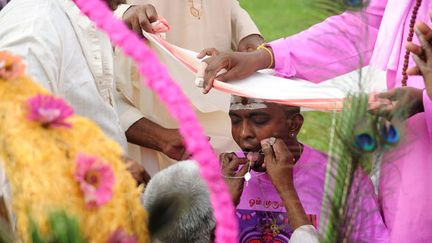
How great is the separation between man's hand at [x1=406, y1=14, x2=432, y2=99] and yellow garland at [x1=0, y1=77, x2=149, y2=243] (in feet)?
2.56

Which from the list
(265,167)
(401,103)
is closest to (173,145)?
(265,167)

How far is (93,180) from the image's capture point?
1336mm

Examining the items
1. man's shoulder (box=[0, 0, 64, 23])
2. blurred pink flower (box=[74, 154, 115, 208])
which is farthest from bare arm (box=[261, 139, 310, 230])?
blurred pink flower (box=[74, 154, 115, 208])

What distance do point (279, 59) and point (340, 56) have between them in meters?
1.01

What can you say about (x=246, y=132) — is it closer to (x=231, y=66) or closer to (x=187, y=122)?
(x=231, y=66)

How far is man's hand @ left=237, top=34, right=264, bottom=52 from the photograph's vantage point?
3.15m

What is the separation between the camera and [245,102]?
2684 mm

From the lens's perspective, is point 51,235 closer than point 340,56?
Yes

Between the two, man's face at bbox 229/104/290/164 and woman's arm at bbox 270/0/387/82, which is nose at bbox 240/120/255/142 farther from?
woman's arm at bbox 270/0/387/82

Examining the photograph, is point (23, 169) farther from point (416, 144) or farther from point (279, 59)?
point (279, 59)

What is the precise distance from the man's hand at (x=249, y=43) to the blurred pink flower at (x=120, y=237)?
186 centimetres

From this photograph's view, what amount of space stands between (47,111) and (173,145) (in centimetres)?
149

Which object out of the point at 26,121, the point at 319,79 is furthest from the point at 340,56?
the point at 319,79

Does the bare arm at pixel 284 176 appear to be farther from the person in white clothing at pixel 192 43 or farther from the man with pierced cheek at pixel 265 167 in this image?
the person in white clothing at pixel 192 43
